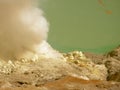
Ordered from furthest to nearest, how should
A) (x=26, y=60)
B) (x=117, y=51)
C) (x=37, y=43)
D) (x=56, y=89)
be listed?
(x=117, y=51), (x=37, y=43), (x=26, y=60), (x=56, y=89)

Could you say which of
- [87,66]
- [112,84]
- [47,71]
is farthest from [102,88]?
[87,66]

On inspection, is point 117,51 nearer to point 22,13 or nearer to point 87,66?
point 87,66

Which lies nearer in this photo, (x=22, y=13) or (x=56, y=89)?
(x=56, y=89)

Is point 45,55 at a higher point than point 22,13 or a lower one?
lower

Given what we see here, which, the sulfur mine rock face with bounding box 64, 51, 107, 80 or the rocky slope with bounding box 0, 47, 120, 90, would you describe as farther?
the sulfur mine rock face with bounding box 64, 51, 107, 80

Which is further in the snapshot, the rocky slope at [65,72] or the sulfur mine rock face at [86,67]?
the sulfur mine rock face at [86,67]

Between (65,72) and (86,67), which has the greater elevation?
(86,67)

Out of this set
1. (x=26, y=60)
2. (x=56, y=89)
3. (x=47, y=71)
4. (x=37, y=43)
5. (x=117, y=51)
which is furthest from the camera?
(x=117, y=51)

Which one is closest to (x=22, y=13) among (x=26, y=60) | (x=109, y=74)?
(x=26, y=60)

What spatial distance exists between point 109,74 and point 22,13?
6.36 m

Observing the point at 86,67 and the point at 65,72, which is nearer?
the point at 65,72

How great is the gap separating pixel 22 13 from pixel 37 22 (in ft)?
3.87

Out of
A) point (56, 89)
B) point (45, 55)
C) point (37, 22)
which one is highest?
point (37, 22)

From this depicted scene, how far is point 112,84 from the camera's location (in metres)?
17.0
